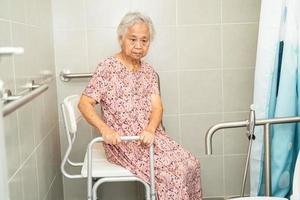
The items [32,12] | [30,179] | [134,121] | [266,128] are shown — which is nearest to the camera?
[266,128]

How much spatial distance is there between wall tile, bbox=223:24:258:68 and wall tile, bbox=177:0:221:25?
0.10 meters

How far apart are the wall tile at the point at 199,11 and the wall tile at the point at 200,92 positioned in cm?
32

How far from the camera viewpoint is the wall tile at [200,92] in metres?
2.29

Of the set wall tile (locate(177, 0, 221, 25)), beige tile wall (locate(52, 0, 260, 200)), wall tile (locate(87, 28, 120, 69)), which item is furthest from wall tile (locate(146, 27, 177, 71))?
wall tile (locate(87, 28, 120, 69))

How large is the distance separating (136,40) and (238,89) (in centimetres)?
86

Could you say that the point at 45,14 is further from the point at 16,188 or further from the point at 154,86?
the point at 16,188

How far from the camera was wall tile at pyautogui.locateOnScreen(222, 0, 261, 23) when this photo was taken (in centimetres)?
224

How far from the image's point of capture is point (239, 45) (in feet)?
7.46

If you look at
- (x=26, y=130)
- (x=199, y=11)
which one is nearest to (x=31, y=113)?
(x=26, y=130)

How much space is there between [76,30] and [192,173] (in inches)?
43.0

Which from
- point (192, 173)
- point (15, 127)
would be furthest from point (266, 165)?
point (15, 127)

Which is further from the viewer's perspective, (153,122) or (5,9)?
(153,122)

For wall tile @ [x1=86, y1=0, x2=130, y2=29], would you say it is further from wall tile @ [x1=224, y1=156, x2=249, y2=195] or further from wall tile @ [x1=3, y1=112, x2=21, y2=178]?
wall tile @ [x1=224, y1=156, x2=249, y2=195]

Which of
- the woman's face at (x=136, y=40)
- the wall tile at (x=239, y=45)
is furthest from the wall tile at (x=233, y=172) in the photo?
the woman's face at (x=136, y=40)
